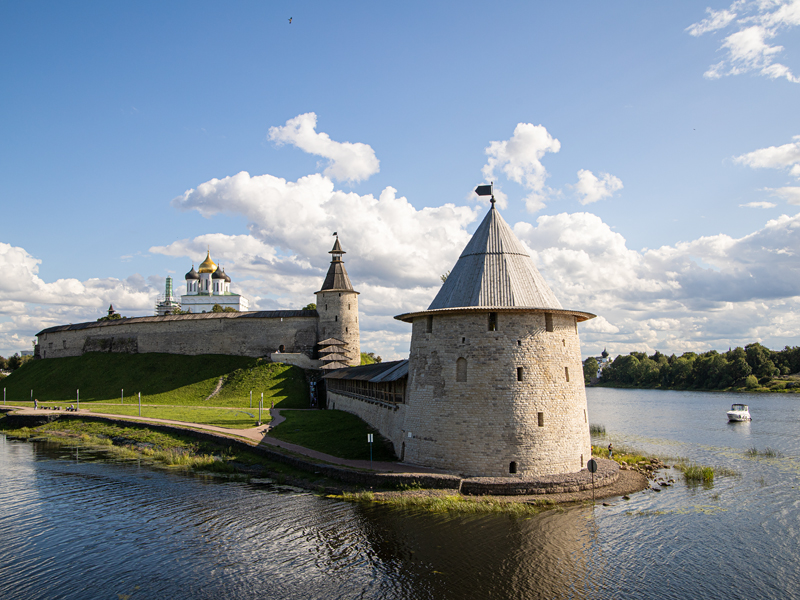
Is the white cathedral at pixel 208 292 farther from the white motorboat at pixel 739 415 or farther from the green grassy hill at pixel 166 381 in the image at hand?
the white motorboat at pixel 739 415

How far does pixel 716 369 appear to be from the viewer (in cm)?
7644

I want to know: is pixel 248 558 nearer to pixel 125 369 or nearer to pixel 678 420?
pixel 678 420

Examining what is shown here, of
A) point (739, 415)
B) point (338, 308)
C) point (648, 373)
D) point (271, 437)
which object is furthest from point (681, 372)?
point (271, 437)

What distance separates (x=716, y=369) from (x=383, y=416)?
70.8 m

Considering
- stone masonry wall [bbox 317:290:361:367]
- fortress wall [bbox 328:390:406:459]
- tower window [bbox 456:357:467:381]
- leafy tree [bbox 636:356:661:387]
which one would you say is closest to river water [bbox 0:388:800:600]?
fortress wall [bbox 328:390:406:459]

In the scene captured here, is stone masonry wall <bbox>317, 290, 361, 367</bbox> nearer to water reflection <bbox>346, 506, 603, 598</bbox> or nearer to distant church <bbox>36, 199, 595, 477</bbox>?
distant church <bbox>36, 199, 595, 477</bbox>

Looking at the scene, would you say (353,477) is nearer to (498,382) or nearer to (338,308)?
(498,382)

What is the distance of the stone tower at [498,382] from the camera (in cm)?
1769

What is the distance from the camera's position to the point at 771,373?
72.2m

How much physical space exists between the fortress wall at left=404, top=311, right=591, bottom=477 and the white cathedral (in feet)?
226

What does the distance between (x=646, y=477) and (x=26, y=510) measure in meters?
22.1

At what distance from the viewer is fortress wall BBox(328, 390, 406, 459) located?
2097 centimetres

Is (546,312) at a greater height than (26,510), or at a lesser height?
greater

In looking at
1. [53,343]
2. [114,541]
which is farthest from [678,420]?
[53,343]
